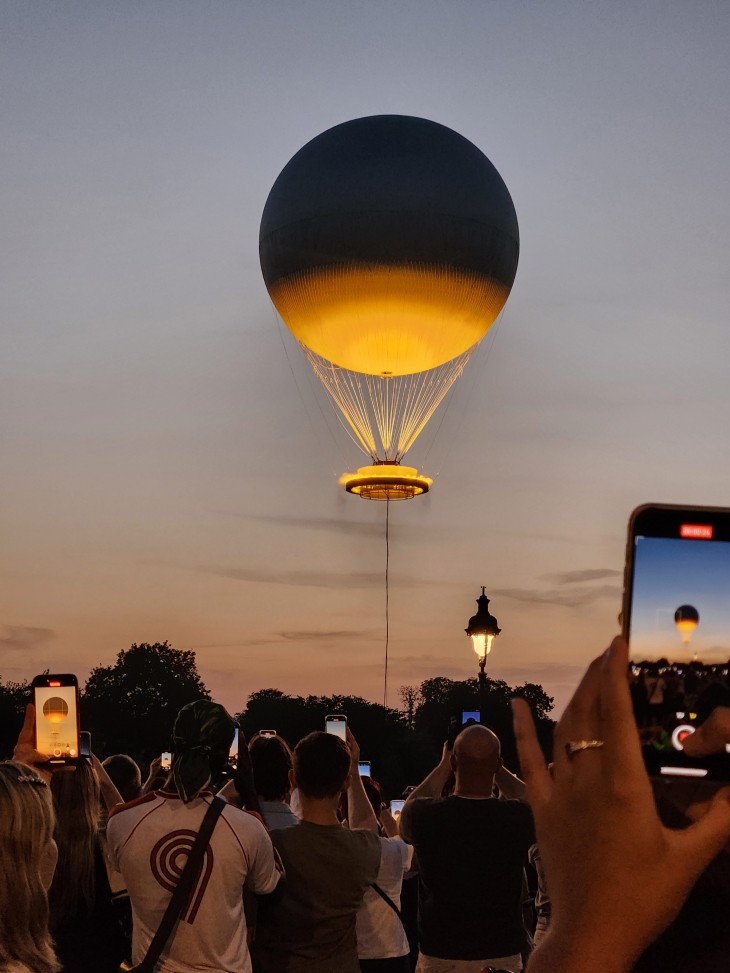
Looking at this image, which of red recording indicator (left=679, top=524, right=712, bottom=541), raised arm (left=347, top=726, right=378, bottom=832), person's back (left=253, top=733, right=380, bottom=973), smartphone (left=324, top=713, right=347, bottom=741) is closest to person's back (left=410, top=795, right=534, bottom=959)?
raised arm (left=347, top=726, right=378, bottom=832)

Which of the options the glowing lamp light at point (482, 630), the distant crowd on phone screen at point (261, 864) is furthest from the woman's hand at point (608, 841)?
the glowing lamp light at point (482, 630)

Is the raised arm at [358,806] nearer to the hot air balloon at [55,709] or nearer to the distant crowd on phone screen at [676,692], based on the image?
the hot air balloon at [55,709]

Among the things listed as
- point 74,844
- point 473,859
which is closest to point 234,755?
point 74,844

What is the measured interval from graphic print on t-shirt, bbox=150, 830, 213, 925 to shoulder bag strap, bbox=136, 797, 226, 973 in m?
0.03

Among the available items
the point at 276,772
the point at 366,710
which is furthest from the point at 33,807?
the point at 366,710

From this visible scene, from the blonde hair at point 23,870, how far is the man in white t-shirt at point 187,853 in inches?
36.0

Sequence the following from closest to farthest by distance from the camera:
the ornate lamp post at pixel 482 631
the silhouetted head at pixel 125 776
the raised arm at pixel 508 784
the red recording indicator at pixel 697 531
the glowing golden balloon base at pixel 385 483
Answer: the red recording indicator at pixel 697 531 < the raised arm at pixel 508 784 < the silhouetted head at pixel 125 776 < the ornate lamp post at pixel 482 631 < the glowing golden balloon base at pixel 385 483

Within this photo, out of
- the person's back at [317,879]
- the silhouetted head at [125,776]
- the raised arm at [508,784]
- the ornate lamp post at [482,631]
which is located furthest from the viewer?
the ornate lamp post at [482,631]

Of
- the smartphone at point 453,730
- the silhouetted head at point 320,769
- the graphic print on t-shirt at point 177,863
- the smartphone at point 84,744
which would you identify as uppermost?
the smartphone at point 453,730

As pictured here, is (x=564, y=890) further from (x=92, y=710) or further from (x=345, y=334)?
(x=92, y=710)

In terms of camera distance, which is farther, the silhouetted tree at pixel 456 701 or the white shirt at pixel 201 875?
the silhouetted tree at pixel 456 701

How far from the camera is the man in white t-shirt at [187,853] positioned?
18.7ft

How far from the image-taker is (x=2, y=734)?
262 ft

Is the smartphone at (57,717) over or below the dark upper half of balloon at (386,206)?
below
